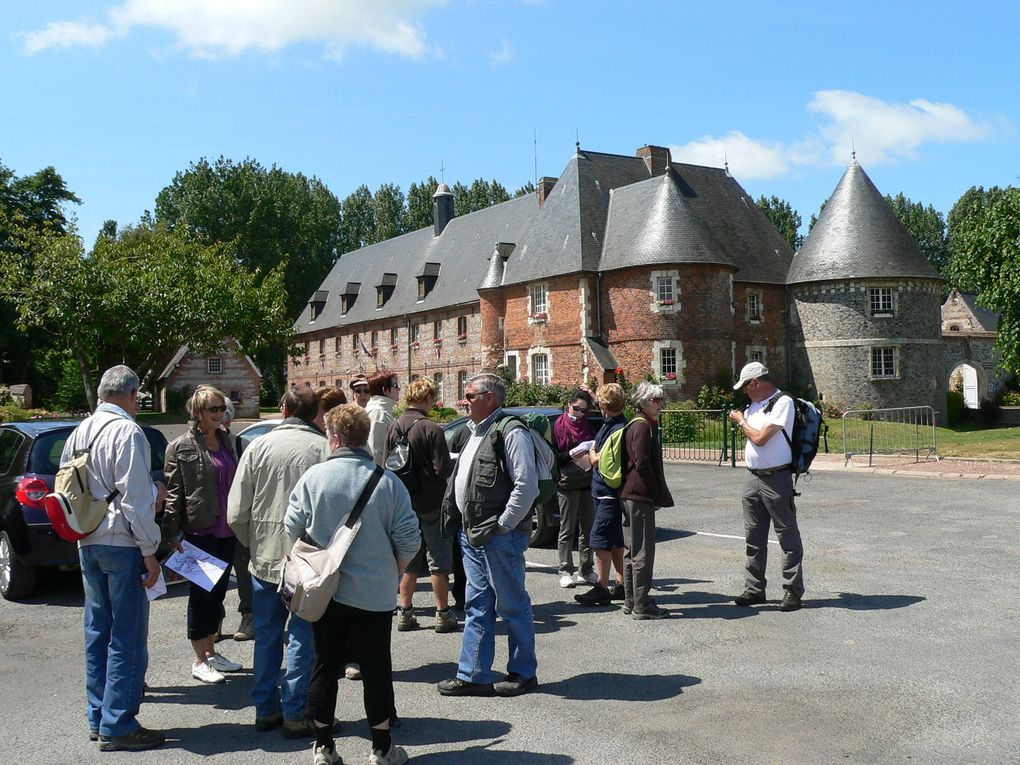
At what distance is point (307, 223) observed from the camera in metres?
71.1

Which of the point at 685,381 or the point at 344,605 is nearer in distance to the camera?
the point at 344,605

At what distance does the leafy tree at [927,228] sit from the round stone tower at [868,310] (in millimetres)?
48562

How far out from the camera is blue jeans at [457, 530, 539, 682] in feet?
18.2

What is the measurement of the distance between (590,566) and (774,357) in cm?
3365

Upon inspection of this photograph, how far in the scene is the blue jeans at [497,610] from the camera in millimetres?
5543

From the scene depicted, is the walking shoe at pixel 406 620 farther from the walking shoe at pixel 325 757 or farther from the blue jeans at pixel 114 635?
the walking shoe at pixel 325 757

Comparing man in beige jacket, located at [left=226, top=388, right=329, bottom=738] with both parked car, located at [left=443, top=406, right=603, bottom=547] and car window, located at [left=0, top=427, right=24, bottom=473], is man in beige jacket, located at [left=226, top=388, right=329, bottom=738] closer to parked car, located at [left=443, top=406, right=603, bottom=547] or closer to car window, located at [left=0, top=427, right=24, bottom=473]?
car window, located at [left=0, top=427, right=24, bottom=473]

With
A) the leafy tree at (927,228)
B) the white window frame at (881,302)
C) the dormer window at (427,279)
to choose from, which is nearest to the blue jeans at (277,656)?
the white window frame at (881,302)

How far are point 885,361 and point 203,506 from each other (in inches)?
1464

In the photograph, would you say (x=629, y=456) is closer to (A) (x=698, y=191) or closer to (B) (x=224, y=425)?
(B) (x=224, y=425)

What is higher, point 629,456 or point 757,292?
point 757,292

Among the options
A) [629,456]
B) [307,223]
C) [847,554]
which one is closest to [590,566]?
[629,456]

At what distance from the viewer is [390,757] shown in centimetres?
441

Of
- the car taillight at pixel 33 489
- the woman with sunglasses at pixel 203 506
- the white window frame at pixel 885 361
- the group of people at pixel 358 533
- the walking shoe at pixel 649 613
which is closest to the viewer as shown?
the group of people at pixel 358 533
